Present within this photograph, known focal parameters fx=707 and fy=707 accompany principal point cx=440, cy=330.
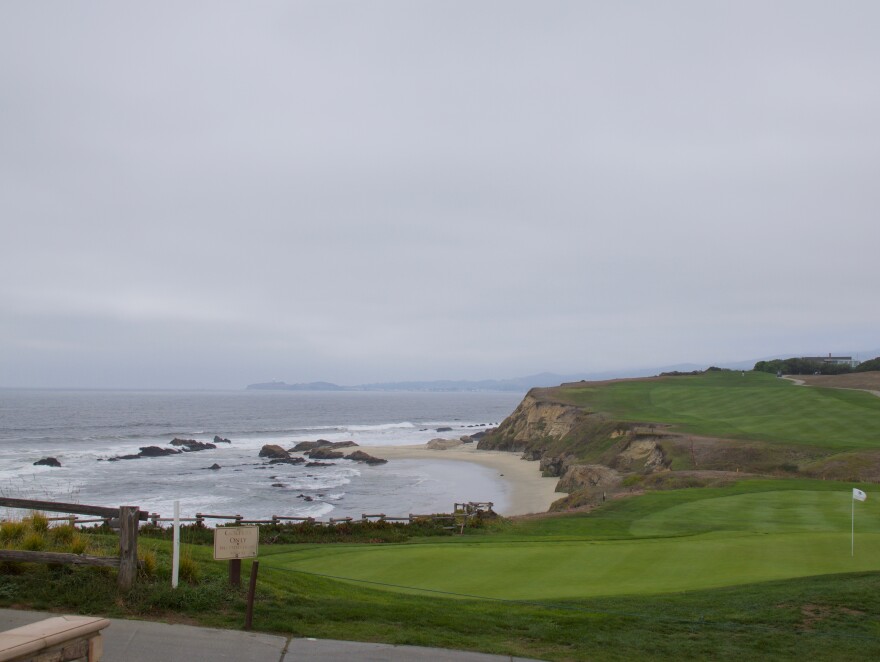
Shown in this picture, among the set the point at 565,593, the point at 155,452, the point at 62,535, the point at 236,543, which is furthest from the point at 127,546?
the point at 155,452

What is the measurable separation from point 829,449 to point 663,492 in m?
16.3

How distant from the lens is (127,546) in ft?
30.3

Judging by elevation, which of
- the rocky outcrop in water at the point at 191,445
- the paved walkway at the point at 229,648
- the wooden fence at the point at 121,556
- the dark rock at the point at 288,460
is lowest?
the dark rock at the point at 288,460

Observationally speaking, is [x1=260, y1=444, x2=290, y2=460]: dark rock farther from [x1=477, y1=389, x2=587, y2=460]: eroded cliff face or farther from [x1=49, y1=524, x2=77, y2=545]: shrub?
[x1=49, y1=524, x2=77, y2=545]: shrub

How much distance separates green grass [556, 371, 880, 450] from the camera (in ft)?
156

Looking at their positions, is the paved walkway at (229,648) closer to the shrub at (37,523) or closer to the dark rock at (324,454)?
the shrub at (37,523)

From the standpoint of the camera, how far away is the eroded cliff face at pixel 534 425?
7006 cm

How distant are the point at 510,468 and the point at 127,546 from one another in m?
55.3

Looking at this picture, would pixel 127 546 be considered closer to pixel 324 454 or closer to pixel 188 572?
pixel 188 572

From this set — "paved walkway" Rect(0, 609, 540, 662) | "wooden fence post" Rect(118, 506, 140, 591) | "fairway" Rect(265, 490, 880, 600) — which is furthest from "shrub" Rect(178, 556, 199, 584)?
"fairway" Rect(265, 490, 880, 600)

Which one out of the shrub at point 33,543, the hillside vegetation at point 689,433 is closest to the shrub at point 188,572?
the shrub at point 33,543

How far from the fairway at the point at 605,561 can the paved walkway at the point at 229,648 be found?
5852 mm

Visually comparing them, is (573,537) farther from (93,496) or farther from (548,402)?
(548,402)

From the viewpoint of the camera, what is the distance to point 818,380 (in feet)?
276
